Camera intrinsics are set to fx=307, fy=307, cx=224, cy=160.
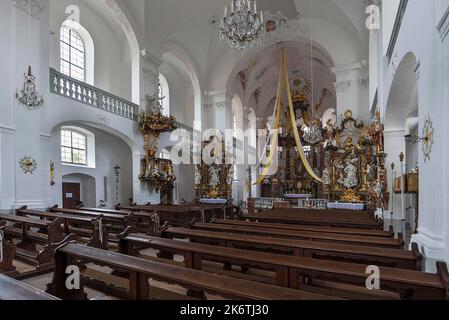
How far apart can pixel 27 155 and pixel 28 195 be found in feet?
3.18

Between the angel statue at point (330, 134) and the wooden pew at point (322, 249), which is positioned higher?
the angel statue at point (330, 134)

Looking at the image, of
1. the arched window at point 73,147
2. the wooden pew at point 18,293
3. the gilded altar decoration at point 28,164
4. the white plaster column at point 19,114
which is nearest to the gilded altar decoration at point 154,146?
the arched window at point 73,147

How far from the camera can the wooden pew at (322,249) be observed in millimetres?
2938

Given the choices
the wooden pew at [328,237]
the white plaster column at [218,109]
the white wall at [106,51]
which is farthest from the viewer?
the white plaster column at [218,109]

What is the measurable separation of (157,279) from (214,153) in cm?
1247

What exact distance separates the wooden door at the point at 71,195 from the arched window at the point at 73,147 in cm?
85

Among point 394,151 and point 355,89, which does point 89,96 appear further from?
point 355,89

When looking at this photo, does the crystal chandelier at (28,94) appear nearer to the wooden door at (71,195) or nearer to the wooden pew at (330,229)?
the wooden door at (71,195)

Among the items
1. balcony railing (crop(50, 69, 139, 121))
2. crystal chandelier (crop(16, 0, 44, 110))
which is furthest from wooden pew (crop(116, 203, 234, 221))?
crystal chandelier (crop(16, 0, 44, 110))

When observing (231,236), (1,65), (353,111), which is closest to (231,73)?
(353,111)

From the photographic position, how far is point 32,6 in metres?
7.70

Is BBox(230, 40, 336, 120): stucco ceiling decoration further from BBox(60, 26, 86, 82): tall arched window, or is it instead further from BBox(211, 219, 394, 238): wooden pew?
BBox(211, 219, 394, 238): wooden pew

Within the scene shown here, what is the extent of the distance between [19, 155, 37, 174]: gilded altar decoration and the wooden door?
11.6 feet

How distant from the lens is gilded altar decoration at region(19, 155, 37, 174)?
730 cm
